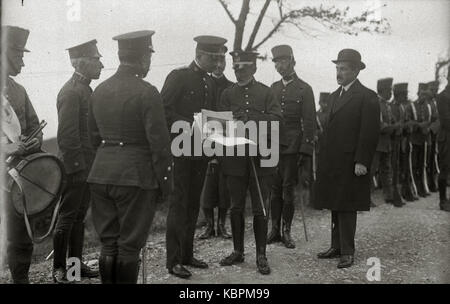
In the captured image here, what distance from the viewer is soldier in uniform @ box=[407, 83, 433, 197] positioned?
1123 centimetres

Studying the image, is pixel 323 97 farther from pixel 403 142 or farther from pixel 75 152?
pixel 75 152

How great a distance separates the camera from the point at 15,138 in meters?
4.61

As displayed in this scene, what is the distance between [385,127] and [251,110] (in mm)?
5156

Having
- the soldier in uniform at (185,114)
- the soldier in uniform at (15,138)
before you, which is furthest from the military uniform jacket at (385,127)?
the soldier in uniform at (15,138)

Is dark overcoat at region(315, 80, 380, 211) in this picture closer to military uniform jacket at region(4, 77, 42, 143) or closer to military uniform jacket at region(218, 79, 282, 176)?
military uniform jacket at region(218, 79, 282, 176)

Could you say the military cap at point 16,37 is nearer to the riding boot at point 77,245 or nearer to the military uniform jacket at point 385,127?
the riding boot at point 77,245

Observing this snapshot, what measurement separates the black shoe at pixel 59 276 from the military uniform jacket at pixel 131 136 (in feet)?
4.84

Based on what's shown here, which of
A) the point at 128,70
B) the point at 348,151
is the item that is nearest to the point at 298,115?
the point at 348,151

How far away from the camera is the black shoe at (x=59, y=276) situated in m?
5.32

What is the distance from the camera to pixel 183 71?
18.3 ft

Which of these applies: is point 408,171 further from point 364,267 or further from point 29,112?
point 29,112

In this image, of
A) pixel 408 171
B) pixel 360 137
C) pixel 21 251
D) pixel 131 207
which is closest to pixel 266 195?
pixel 360 137
